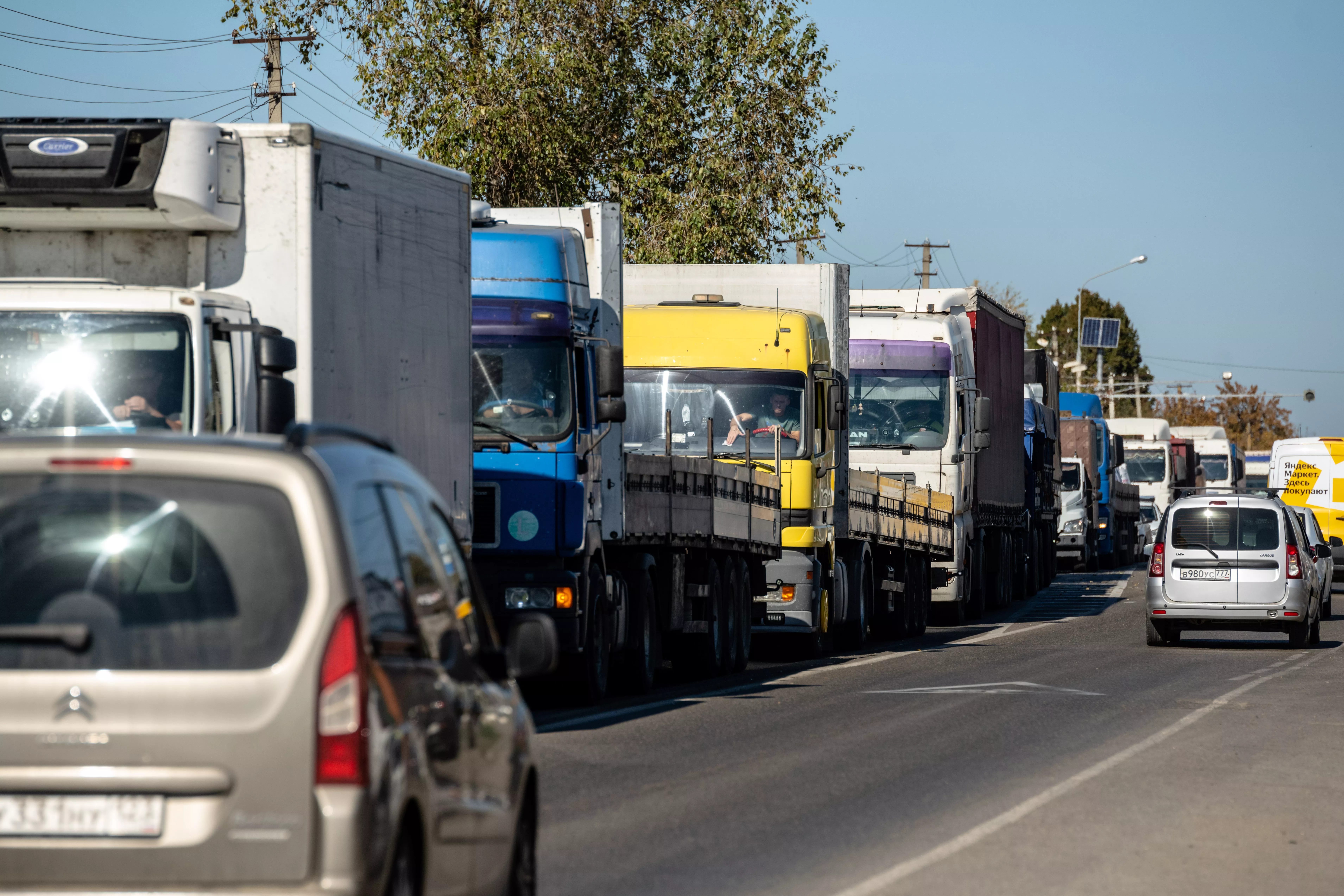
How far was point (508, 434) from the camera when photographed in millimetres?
15164

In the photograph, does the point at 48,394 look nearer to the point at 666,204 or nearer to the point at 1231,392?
the point at 666,204

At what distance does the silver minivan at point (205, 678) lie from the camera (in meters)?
4.82

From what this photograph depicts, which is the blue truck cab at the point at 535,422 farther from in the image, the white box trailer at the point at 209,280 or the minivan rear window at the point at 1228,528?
the minivan rear window at the point at 1228,528

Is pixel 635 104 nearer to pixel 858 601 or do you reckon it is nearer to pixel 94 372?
pixel 858 601

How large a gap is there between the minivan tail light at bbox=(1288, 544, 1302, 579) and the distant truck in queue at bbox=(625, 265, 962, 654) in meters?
4.49

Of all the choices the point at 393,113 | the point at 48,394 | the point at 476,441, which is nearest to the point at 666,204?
the point at 393,113

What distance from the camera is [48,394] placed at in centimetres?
997

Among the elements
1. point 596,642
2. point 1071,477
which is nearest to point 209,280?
point 596,642

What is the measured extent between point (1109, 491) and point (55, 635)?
50.0 meters

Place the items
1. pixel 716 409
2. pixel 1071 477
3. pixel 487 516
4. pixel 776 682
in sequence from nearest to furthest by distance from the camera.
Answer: pixel 487 516
pixel 776 682
pixel 716 409
pixel 1071 477

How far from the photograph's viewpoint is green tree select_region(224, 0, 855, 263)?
30453 millimetres

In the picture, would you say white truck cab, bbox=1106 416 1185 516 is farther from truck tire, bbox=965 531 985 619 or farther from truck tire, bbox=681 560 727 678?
truck tire, bbox=681 560 727 678

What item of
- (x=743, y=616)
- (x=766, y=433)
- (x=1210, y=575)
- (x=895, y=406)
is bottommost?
(x=743, y=616)

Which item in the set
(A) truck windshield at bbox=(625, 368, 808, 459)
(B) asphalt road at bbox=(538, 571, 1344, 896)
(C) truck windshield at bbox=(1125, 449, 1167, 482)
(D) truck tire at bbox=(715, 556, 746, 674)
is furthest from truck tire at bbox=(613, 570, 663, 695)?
(C) truck windshield at bbox=(1125, 449, 1167, 482)
